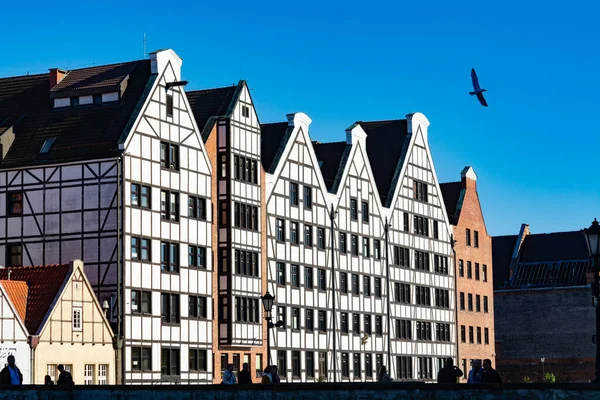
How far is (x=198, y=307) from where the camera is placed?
6284 centimetres

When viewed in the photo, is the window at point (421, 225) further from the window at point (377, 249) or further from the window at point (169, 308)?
the window at point (169, 308)

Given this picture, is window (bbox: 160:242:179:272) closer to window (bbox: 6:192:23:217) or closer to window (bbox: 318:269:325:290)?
window (bbox: 6:192:23:217)

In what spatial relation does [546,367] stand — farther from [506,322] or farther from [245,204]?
[245,204]

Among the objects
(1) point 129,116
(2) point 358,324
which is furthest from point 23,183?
(2) point 358,324

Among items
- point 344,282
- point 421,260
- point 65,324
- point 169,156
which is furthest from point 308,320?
point 65,324

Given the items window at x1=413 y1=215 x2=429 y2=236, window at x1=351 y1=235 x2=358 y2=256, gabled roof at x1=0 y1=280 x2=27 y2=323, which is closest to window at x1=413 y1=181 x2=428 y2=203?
window at x1=413 y1=215 x2=429 y2=236

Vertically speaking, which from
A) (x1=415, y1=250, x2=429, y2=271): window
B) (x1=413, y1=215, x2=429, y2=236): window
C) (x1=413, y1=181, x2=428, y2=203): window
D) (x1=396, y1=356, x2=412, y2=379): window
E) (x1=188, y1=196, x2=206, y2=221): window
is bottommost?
(x1=396, y1=356, x2=412, y2=379): window

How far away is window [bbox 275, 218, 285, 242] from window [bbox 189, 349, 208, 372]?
982 cm

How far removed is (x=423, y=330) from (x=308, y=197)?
59.3ft

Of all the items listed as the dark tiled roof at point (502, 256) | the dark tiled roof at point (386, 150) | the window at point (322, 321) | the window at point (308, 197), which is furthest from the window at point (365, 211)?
the dark tiled roof at point (502, 256)

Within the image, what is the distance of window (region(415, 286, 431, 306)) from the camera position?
3413 inches

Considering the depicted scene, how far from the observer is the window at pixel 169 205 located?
6088 cm

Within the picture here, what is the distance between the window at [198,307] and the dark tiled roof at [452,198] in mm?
34733

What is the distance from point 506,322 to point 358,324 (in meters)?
37.3
